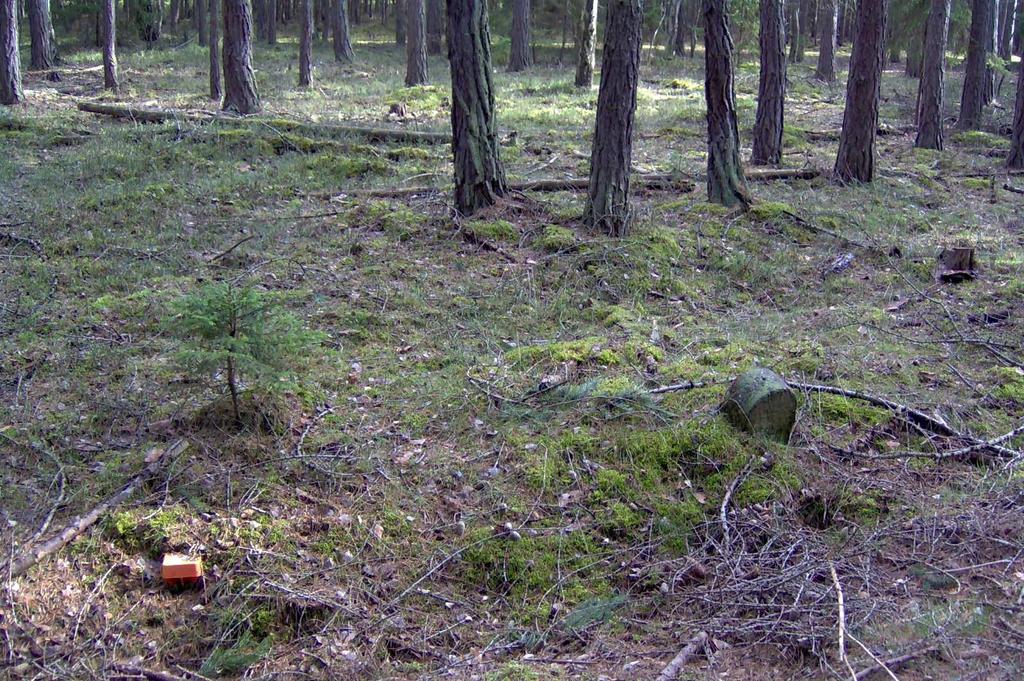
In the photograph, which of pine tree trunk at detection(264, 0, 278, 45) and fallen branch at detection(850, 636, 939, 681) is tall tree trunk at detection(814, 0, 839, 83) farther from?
fallen branch at detection(850, 636, 939, 681)

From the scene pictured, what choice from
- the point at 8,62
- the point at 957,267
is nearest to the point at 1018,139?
the point at 957,267

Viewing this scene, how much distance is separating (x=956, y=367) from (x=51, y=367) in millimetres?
7256

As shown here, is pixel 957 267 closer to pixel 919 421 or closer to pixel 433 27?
pixel 919 421

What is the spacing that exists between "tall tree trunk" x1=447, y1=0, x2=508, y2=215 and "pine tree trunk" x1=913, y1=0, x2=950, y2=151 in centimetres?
1035

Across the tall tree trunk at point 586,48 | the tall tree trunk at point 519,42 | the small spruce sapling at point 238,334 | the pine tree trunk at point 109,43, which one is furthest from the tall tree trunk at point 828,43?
the small spruce sapling at point 238,334

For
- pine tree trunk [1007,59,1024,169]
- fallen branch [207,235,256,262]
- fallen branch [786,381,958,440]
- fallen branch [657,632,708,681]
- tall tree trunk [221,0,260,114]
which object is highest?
tall tree trunk [221,0,260,114]

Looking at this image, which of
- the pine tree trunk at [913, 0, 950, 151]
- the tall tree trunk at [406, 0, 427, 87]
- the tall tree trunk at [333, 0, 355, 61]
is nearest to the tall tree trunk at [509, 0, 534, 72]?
the tall tree trunk at [333, 0, 355, 61]

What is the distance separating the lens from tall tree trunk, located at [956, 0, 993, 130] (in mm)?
18328

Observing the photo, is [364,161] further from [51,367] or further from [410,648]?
[410,648]

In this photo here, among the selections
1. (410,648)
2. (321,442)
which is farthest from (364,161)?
(410,648)

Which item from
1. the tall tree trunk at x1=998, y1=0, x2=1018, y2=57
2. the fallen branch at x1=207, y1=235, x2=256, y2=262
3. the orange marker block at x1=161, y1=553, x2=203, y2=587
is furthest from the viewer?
the tall tree trunk at x1=998, y1=0, x2=1018, y2=57

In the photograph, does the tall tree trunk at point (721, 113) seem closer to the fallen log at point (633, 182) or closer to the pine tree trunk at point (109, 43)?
the fallen log at point (633, 182)

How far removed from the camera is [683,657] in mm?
4344

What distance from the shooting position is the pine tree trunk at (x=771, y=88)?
1436cm
